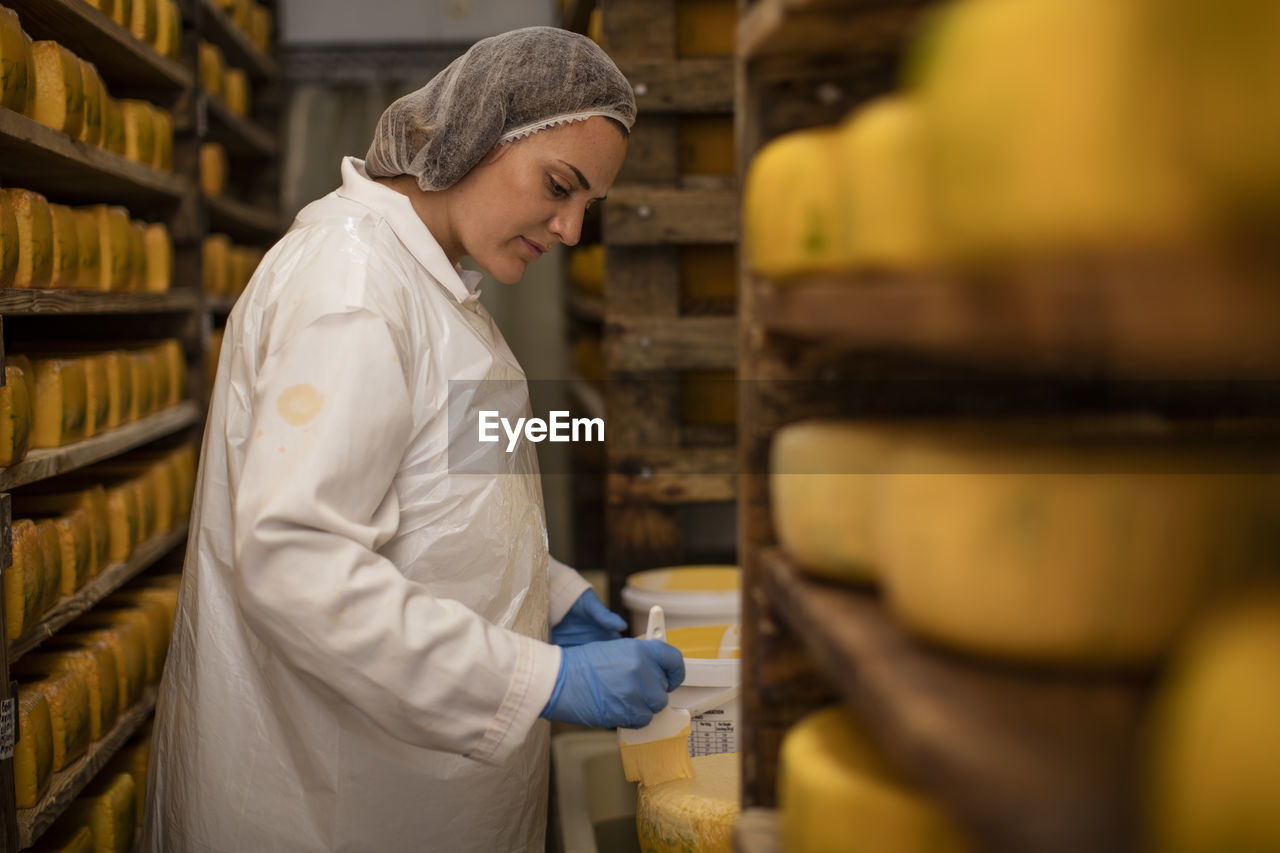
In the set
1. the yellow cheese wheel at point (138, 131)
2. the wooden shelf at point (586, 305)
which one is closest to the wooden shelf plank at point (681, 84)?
the wooden shelf at point (586, 305)

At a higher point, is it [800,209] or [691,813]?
[800,209]

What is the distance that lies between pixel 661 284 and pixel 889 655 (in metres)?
1.98

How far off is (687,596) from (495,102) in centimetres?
106

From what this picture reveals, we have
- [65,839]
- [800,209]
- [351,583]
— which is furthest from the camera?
[65,839]

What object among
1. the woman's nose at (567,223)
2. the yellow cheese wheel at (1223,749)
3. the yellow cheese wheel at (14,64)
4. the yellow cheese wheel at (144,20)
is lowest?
the yellow cheese wheel at (1223,749)

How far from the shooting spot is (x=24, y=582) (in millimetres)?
2018

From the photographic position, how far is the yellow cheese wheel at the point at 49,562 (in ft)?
7.00

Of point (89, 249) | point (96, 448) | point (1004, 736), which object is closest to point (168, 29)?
point (89, 249)

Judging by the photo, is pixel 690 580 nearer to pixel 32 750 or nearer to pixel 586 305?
pixel 32 750

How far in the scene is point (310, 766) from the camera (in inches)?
59.1

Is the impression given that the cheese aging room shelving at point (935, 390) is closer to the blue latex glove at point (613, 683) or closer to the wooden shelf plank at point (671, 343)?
the blue latex glove at point (613, 683)

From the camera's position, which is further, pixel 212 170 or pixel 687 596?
pixel 212 170

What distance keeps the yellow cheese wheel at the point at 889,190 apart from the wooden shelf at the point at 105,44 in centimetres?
217

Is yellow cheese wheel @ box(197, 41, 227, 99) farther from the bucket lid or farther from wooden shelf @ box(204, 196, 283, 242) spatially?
the bucket lid
